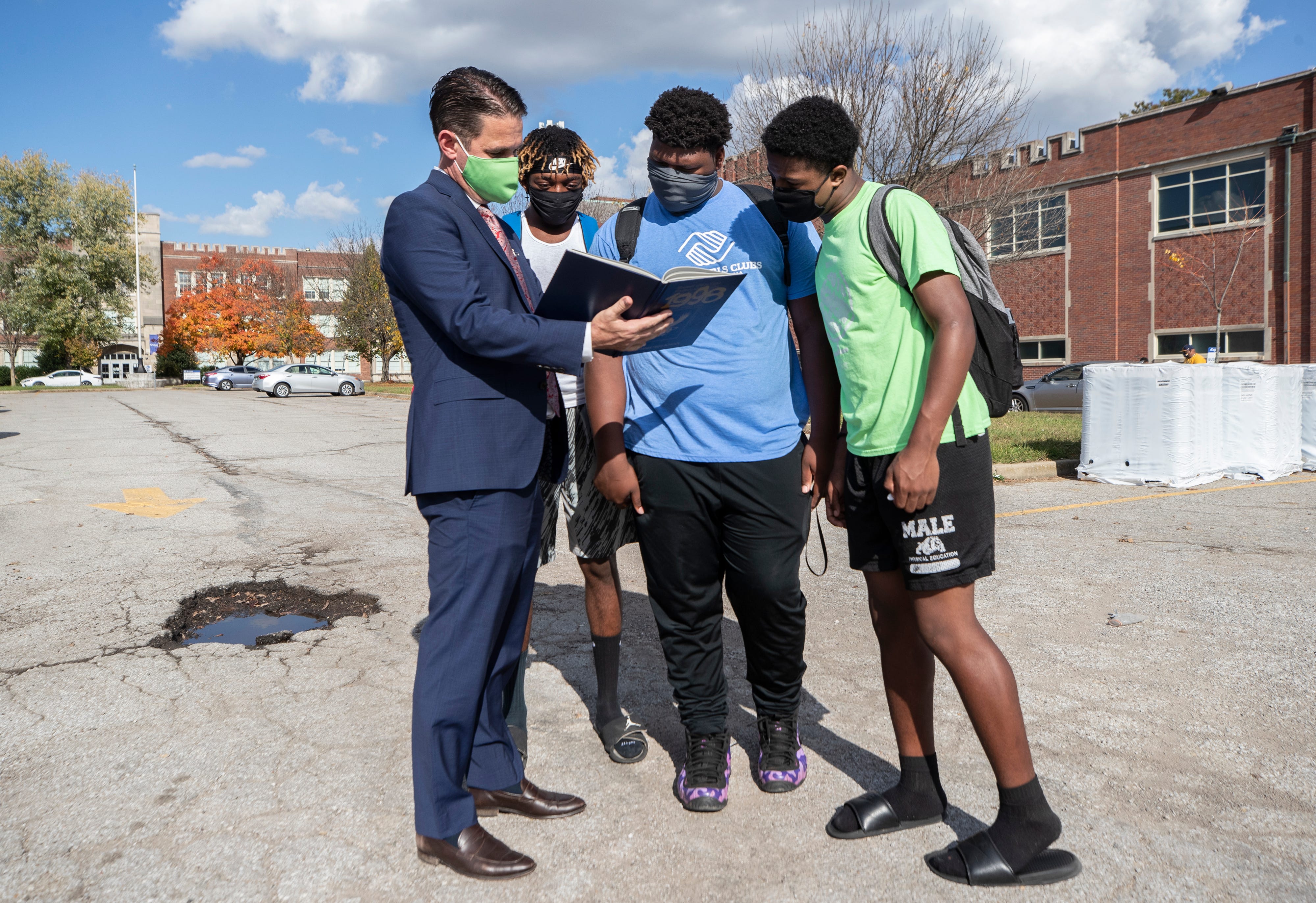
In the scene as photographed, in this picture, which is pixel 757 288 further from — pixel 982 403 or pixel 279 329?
pixel 279 329

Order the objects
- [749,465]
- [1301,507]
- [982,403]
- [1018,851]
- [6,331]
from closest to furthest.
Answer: [1018,851], [982,403], [749,465], [1301,507], [6,331]

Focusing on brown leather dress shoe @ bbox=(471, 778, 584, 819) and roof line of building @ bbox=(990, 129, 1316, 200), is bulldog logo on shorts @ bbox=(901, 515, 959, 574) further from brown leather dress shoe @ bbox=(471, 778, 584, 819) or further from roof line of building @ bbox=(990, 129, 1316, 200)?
roof line of building @ bbox=(990, 129, 1316, 200)

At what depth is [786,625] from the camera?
2.73 meters

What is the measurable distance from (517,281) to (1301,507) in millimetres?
8437

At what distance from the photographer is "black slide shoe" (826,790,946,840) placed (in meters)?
2.45

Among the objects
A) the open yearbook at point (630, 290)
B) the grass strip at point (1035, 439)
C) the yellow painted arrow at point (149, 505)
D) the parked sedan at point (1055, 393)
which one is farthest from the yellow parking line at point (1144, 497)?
the parked sedan at point (1055, 393)

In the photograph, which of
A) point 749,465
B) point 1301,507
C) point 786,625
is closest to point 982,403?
point 749,465

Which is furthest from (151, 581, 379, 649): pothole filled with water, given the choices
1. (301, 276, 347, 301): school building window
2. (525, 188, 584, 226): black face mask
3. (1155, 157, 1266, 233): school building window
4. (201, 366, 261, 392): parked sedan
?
(301, 276, 347, 301): school building window

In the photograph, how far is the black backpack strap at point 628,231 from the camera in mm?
2803

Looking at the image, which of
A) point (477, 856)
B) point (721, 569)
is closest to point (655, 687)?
point (721, 569)

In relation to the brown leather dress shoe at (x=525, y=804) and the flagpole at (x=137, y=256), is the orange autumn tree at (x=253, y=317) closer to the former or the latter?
the flagpole at (x=137, y=256)

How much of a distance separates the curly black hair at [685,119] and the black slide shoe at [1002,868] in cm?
215

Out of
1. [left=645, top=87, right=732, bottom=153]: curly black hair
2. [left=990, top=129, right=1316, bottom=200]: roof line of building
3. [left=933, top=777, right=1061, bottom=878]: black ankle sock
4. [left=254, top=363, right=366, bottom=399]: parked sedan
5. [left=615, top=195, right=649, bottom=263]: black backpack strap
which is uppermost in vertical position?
[left=990, top=129, right=1316, bottom=200]: roof line of building

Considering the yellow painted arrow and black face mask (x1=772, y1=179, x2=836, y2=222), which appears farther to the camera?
the yellow painted arrow
